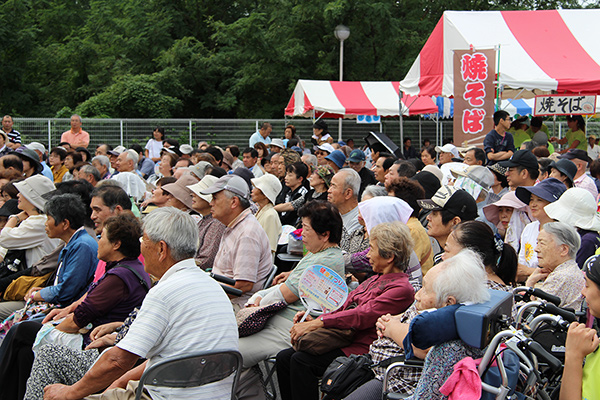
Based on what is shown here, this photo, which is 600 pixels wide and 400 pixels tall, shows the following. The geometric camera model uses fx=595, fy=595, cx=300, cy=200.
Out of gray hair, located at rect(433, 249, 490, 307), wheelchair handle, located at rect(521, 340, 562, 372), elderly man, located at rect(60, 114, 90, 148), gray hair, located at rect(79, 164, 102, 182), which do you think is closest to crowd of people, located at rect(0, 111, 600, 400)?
gray hair, located at rect(433, 249, 490, 307)

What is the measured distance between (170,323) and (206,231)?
2603 millimetres

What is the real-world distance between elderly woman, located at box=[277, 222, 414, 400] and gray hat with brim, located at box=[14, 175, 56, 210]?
318 cm

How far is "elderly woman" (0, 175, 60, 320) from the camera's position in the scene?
204 inches

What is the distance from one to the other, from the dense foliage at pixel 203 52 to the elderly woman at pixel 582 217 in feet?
65.0

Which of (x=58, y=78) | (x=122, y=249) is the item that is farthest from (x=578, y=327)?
(x=58, y=78)

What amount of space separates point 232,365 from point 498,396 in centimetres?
128

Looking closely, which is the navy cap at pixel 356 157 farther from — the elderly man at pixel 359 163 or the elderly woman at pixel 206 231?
the elderly woman at pixel 206 231

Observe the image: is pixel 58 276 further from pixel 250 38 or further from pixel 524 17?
pixel 250 38

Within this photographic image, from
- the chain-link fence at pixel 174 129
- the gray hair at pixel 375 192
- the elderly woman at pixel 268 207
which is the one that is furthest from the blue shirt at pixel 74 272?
the chain-link fence at pixel 174 129

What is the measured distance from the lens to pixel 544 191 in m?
4.86

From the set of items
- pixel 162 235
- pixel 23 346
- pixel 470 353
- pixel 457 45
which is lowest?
pixel 23 346

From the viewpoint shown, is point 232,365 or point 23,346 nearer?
point 232,365

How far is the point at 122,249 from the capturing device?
385 cm

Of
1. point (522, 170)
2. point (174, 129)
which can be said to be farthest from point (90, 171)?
point (174, 129)
